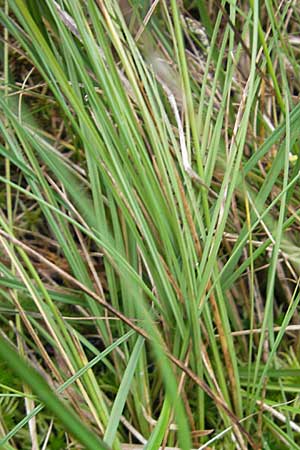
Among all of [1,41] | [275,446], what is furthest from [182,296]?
[1,41]

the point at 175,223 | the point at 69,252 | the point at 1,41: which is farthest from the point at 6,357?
the point at 1,41

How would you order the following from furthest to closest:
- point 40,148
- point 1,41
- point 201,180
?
point 1,41 < point 40,148 < point 201,180

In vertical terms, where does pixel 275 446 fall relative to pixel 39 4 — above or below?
below

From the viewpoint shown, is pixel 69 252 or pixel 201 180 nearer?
pixel 201 180

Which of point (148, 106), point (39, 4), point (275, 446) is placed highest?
point (39, 4)

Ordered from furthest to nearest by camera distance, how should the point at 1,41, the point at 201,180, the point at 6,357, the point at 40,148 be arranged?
the point at 1,41, the point at 40,148, the point at 201,180, the point at 6,357

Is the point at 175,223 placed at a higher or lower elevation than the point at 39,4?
lower

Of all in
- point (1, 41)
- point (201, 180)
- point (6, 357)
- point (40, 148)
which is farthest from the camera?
point (1, 41)

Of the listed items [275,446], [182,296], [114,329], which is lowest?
[275,446]

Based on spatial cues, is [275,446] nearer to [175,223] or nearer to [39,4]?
[175,223]

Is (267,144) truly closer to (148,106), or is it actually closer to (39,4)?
(148,106)
